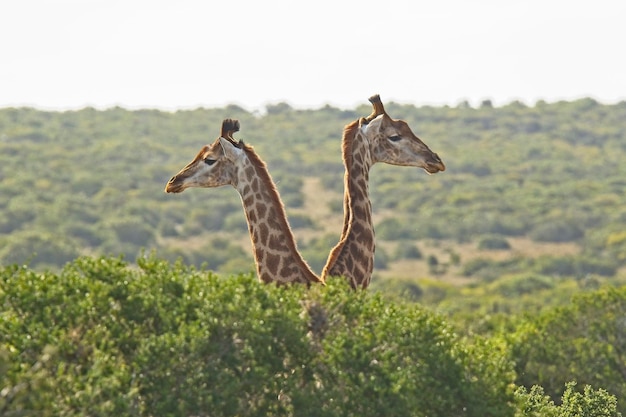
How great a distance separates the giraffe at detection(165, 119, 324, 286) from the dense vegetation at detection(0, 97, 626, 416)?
1.34 metres

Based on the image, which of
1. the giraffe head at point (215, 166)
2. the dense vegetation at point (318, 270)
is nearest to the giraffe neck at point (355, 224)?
the dense vegetation at point (318, 270)

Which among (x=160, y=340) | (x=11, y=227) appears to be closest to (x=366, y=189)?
(x=160, y=340)

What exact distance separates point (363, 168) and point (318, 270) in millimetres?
53863

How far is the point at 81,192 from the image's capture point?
95.3 metres

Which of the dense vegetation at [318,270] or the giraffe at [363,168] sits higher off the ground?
the giraffe at [363,168]

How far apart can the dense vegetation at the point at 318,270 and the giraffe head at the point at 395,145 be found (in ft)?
6.45

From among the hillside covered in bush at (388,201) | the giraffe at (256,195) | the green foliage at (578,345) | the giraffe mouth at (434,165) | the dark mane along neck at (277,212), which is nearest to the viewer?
the dark mane along neck at (277,212)

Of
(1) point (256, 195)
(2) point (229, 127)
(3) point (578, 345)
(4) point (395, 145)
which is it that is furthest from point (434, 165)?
(3) point (578, 345)

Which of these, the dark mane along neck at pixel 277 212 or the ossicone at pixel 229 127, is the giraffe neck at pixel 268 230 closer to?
the dark mane along neck at pixel 277 212

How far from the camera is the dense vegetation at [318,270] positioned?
12.4m

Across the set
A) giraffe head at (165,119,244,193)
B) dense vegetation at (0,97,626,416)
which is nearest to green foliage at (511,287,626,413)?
dense vegetation at (0,97,626,416)

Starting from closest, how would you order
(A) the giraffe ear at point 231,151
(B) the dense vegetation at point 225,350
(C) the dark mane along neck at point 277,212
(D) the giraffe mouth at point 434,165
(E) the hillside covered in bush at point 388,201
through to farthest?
(B) the dense vegetation at point 225,350 → (C) the dark mane along neck at point 277,212 → (A) the giraffe ear at point 231,151 → (D) the giraffe mouth at point 434,165 → (E) the hillside covered in bush at point 388,201

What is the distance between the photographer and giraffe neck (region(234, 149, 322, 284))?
52.3 feet

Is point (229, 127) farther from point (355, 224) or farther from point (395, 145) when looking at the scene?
point (395, 145)
